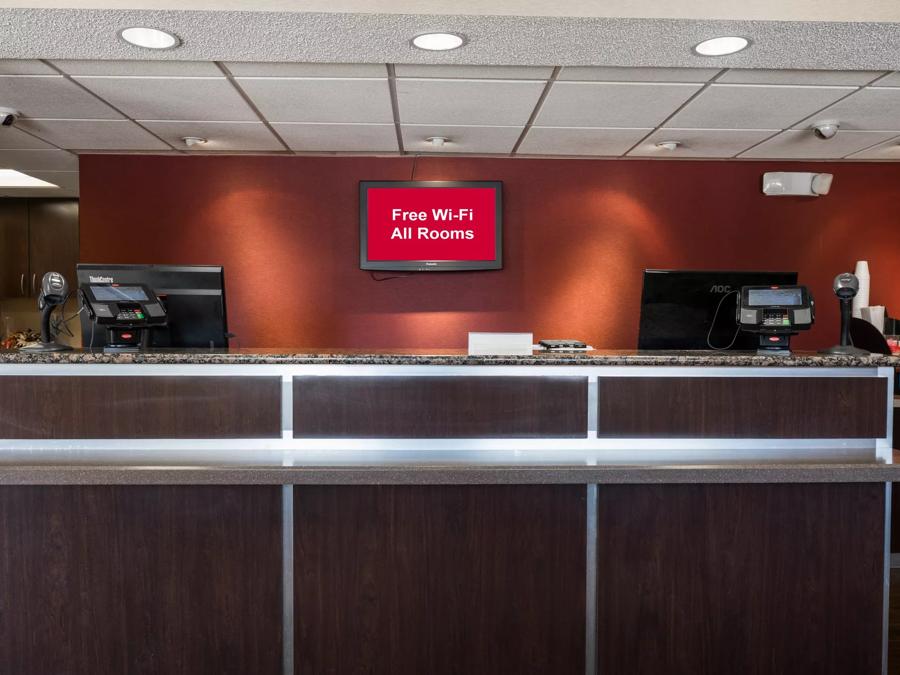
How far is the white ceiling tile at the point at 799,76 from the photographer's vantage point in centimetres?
311

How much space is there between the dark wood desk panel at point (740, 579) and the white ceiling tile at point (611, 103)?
2186 mm

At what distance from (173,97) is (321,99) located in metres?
0.81

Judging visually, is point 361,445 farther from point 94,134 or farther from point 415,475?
point 94,134

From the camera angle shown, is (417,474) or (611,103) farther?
(611,103)

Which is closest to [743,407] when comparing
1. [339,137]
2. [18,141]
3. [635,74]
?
[635,74]

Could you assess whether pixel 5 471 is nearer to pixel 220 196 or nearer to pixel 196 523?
pixel 196 523

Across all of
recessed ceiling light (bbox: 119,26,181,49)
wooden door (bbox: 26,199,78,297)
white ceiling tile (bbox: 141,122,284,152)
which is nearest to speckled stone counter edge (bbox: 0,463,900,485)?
recessed ceiling light (bbox: 119,26,181,49)

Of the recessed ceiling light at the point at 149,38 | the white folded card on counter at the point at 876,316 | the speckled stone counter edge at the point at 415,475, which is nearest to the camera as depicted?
the speckled stone counter edge at the point at 415,475

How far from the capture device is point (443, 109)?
12.2ft

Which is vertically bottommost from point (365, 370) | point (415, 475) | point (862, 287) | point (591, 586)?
point (591, 586)

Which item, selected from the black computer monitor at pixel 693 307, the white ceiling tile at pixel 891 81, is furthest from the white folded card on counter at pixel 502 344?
the white ceiling tile at pixel 891 81

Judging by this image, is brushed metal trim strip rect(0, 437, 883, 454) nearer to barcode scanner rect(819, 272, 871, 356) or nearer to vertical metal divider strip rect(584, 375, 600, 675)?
vertical metal divider strip rect(584, 375, 600, 675)

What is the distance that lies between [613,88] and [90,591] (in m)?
3.23

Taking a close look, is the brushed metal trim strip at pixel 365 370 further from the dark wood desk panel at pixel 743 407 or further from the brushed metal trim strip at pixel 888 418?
the brushed metal trim strip at pixel 888 418
